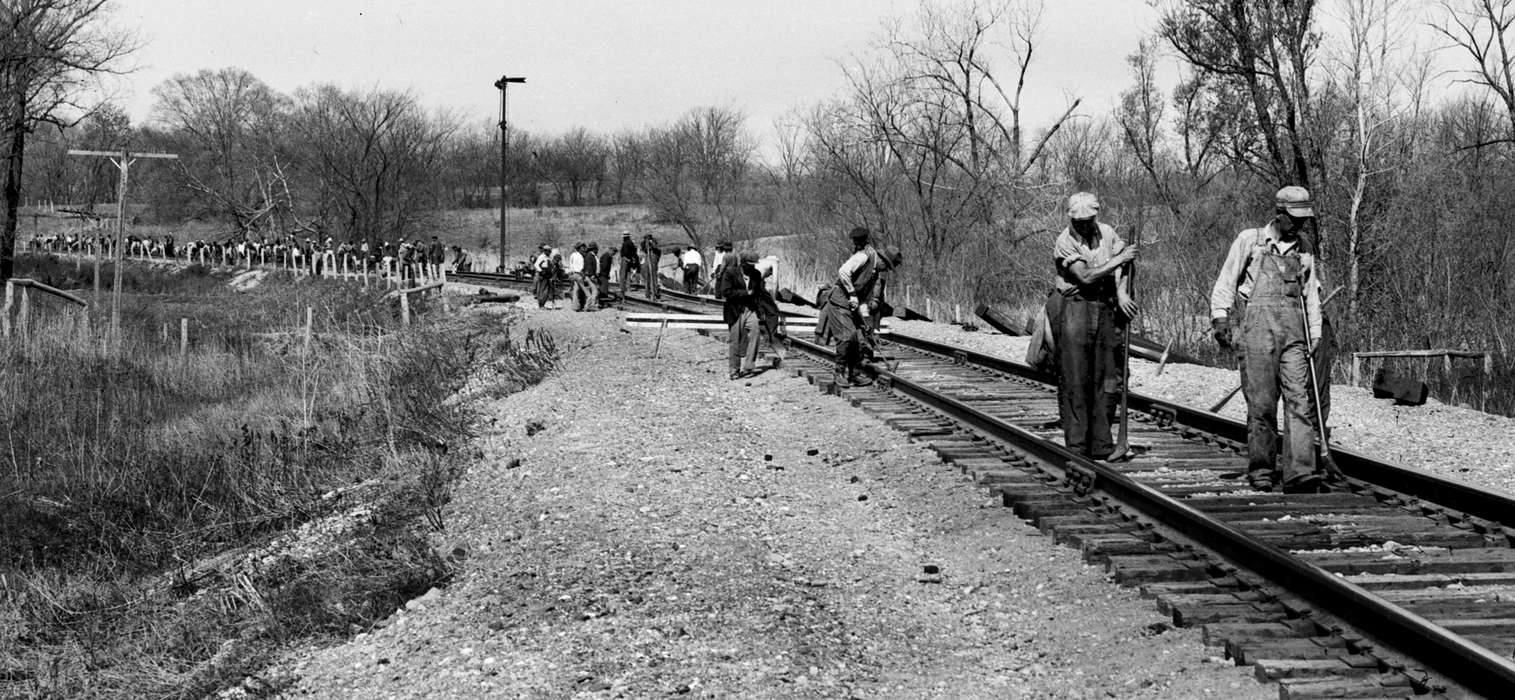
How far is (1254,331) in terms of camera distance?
7.74m

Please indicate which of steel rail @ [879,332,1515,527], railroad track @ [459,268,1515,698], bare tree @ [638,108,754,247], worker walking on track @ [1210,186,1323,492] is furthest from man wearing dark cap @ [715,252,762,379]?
bare tree @ [638,108,754,247]

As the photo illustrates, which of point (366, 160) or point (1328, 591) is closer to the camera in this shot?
point (1328, 591)

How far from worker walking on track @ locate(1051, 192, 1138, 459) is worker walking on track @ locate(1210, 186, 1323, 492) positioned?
2.46 ft

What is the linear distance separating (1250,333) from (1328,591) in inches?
120

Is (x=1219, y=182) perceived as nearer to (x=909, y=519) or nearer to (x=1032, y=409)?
(x=1032, y=409)

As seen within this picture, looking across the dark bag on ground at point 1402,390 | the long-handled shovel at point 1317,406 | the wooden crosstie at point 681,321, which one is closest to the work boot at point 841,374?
the wooden crosstie at point 681,321

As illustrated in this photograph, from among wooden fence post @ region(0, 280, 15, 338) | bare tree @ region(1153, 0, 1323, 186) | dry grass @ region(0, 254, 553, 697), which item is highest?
bare tree @ region(1153, 0, 1323, 186)

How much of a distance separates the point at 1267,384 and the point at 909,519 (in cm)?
230

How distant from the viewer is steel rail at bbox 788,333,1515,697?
13.4ft

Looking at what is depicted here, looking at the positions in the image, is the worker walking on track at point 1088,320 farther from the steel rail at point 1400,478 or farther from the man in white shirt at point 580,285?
the man in white shirt at point 580,285

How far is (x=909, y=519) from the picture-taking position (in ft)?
25.0

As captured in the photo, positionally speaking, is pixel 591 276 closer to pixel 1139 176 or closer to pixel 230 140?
pixel 1139 176

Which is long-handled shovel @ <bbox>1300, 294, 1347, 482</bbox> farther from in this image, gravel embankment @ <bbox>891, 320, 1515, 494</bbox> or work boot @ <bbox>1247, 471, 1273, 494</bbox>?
gravel embankment @ <bbox>891, 320, 1515, 494</bbox>

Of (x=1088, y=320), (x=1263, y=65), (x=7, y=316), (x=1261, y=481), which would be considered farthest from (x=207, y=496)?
(x=1263, y=65)
